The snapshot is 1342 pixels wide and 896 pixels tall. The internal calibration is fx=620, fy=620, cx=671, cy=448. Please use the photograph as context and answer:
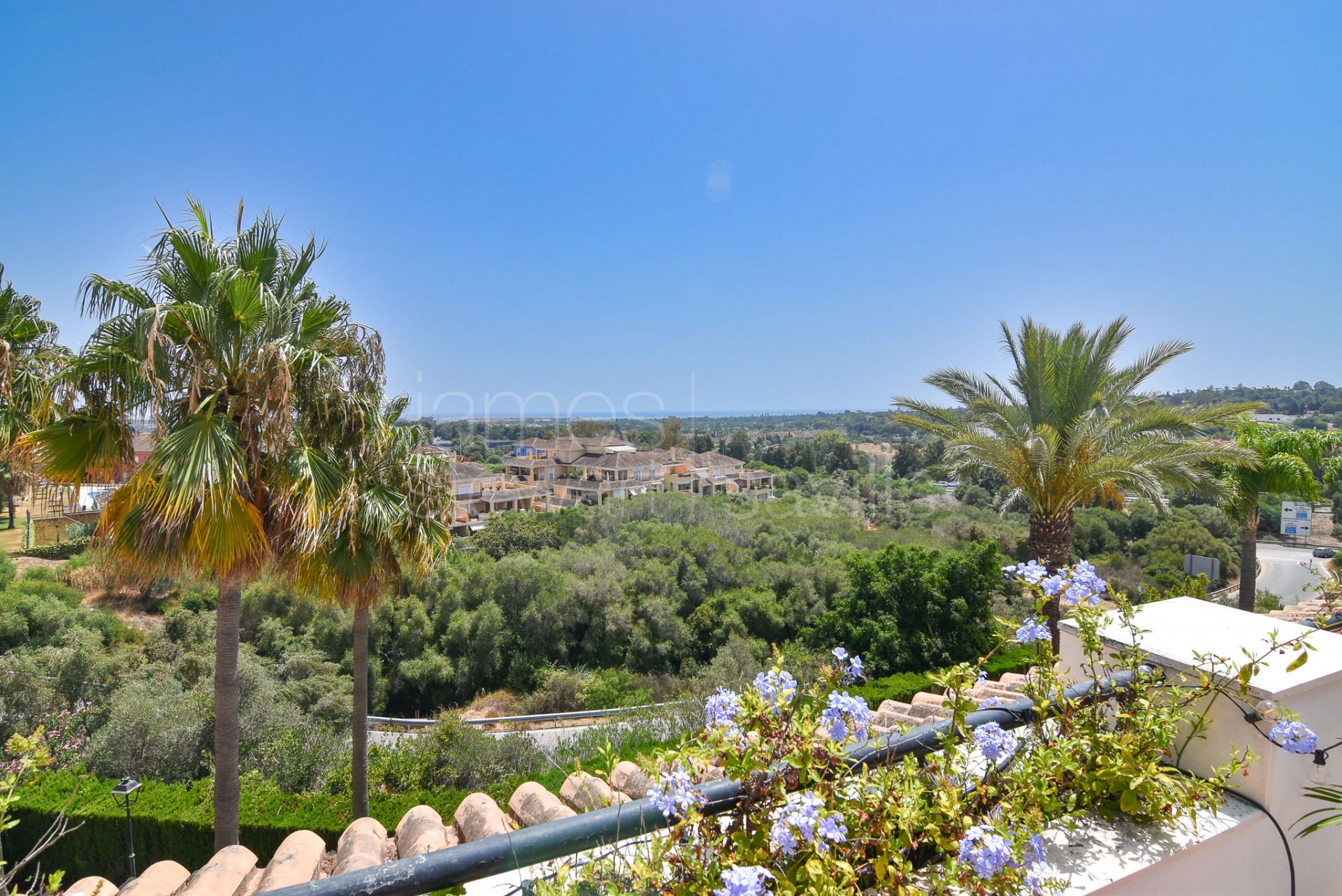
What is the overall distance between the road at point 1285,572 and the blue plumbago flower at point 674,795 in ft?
78.3

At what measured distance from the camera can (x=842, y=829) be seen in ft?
3.73

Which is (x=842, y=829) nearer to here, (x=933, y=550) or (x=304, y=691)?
(x=933, y=550)

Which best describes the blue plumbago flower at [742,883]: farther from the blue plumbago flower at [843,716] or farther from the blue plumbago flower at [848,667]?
the blue plumbago flower at [848,667]

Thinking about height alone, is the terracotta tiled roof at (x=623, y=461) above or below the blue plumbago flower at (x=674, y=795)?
below

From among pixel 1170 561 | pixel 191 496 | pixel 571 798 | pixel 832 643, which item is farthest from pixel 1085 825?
pixel 1170 561

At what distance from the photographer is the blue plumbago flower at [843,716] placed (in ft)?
4.53

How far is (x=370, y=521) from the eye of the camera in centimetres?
580

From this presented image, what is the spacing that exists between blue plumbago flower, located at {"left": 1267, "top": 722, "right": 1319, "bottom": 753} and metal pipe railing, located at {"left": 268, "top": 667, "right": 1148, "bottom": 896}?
0.87 meters

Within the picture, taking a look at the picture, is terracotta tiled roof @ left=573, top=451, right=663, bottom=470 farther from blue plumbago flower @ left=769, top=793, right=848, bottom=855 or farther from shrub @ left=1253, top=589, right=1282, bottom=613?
blue plumbago flower @ left=769, top=793, right=848, bottom=855

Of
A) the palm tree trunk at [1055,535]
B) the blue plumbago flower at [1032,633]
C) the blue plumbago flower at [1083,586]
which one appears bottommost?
the palm tree trunk at [1055,535]

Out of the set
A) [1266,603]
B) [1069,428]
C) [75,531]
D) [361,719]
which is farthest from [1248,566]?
[75,531]

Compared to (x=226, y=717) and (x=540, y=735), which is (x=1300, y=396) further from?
(x=226, y=717)

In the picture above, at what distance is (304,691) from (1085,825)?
15.2m

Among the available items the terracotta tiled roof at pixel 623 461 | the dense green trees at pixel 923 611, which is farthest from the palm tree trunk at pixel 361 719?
the terracotta tiled roof at pixel 623 461
